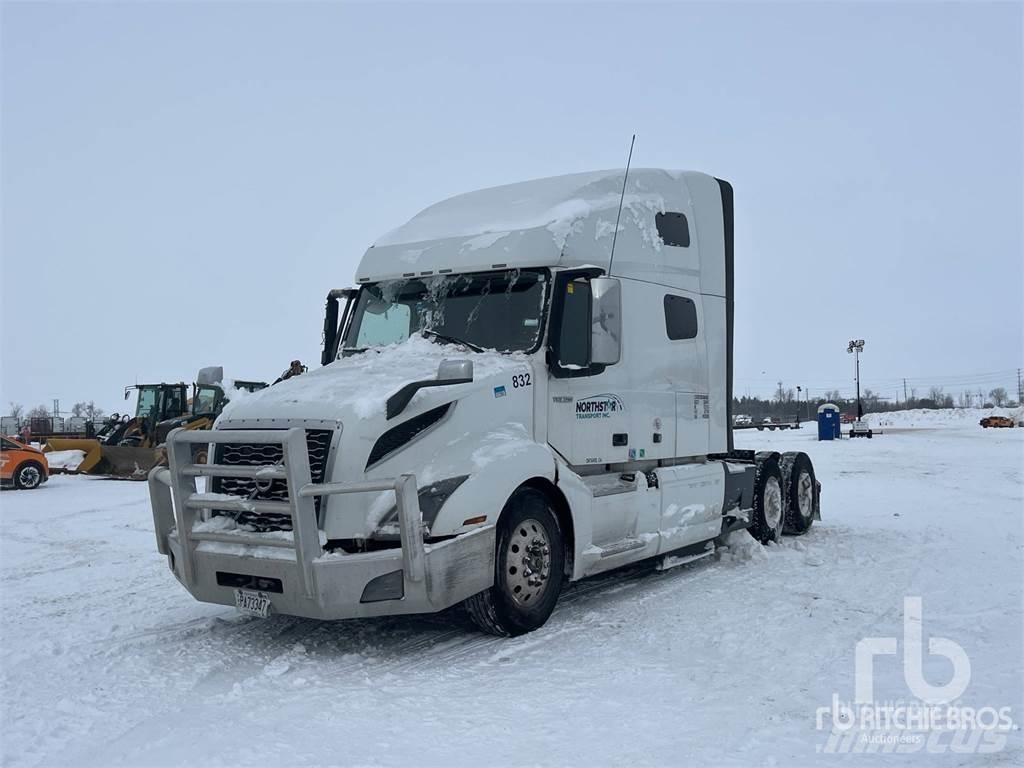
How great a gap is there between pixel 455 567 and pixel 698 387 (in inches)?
179

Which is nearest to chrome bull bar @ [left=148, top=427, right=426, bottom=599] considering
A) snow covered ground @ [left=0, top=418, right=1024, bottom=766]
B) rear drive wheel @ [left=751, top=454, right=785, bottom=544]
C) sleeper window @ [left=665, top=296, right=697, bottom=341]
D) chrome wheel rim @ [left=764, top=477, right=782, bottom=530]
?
snow covered ground @ [left=0, top=418, right=1024, bottom=766]

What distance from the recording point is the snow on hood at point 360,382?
626cm

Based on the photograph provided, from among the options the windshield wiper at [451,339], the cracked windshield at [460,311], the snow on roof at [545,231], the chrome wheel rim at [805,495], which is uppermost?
the snow on roof at [545,231]

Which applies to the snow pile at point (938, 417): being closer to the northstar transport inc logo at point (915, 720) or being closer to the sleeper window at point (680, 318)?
the sleeper window at point (680, 318)

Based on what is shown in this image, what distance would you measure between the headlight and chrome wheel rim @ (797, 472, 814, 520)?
7.36m

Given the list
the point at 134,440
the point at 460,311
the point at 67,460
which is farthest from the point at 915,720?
Answer: the point at 134,440

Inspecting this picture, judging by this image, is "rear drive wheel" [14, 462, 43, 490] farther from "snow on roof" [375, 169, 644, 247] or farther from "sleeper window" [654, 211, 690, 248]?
"sleeper window" [654, 211, 690, 248]

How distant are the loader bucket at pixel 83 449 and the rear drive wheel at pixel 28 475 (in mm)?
2090

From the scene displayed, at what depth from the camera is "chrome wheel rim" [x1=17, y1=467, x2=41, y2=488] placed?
21.5 m

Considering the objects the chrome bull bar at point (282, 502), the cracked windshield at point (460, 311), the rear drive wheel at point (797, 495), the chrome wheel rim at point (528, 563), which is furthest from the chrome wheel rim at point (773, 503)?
the chrome bull bar at point (282, 502)

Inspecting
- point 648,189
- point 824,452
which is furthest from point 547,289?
point 824,452

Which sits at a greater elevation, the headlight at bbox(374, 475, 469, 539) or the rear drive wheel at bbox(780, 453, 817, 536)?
the headlight at bbox(374, 475, 469, 539)

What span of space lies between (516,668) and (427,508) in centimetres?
122

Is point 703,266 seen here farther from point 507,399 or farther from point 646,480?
point 507,399
